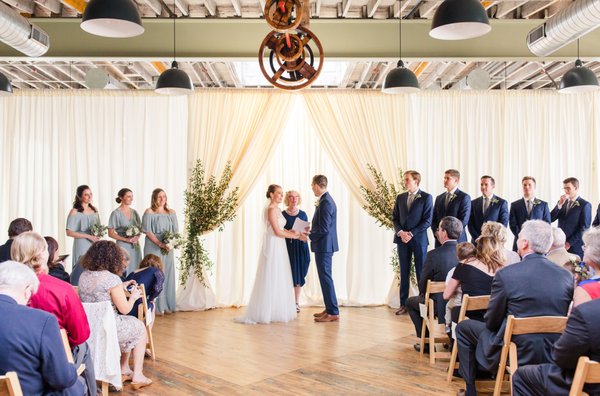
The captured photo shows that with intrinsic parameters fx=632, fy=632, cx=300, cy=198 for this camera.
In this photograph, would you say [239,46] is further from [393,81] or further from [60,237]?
[60,237]

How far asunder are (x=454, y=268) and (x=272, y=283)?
3.37 metres

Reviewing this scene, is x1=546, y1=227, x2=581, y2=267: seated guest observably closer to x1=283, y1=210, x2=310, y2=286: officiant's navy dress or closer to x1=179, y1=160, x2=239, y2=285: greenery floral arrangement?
x1=283, y1=210, x2=310, y2=286: officiant's navy dress

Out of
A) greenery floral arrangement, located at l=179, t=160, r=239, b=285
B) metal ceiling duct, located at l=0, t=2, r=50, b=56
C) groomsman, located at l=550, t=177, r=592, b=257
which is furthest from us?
greenery floral arrangement, located at l=179, t=160, r=239, b=285

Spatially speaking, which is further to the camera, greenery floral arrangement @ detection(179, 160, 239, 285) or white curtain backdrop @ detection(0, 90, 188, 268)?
white curtain backdrop @ detection(0, 90, 188, 268)

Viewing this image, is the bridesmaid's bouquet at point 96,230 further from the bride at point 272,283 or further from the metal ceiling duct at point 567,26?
the metal ceiling duct at point 567,26

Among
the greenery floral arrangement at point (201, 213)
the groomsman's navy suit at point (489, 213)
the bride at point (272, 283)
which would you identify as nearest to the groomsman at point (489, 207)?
the groomsman's navy suit at point (489, 213)

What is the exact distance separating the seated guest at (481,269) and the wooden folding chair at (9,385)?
3.43 metres

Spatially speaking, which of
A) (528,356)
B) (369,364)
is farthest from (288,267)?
(528,356)

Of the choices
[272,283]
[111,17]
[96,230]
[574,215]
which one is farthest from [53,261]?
[574,215]

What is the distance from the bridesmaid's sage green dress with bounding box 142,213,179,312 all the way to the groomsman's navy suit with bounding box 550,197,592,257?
5355 millimetres

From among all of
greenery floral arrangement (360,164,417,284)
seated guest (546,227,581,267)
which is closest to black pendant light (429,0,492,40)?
seated guest (546,227,581,267)

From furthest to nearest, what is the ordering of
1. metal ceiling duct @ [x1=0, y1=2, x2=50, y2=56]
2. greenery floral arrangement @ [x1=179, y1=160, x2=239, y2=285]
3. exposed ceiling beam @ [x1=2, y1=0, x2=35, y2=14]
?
greenery floral arrangement @ [x1=179, y1=160, x2=239, y2=285]
exposed ceiling beam @ [x1=2, y1=0, x2=35, y2=14]
metal ceiling duct @ [x1=0, y1=2, x2=50, y2=56]

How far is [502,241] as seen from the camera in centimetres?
515

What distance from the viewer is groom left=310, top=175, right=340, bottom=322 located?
816 centimetres
